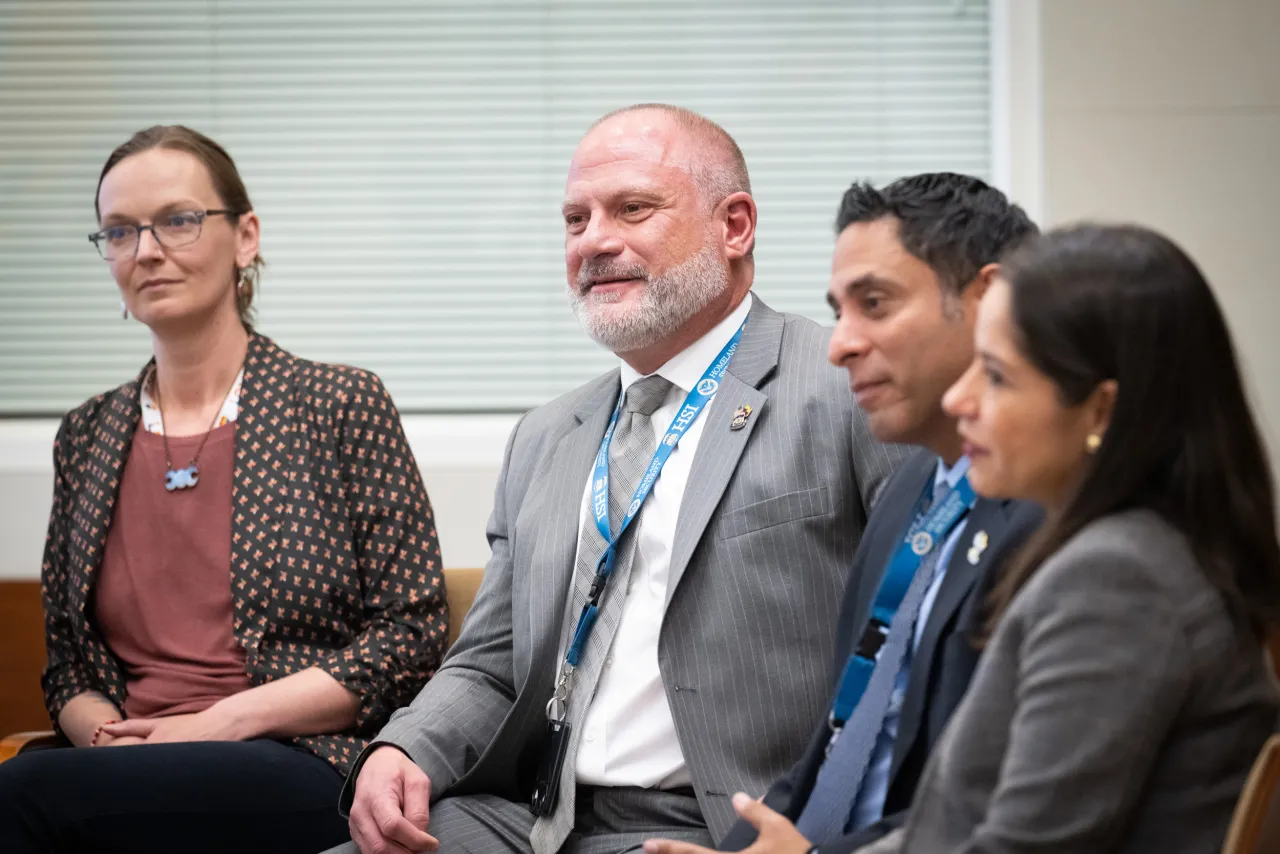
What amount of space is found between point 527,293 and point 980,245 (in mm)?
2528

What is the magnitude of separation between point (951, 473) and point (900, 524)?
0.12 m

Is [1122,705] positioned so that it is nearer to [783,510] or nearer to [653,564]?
[783,510]

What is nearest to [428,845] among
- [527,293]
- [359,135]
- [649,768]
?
[649,768]

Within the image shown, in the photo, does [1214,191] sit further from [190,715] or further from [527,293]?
[190,715]

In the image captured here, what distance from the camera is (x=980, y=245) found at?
5.74 ft

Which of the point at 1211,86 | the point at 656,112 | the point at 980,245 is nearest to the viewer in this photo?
the point at 980,245

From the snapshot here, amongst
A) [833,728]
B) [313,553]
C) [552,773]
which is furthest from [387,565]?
[833,728]

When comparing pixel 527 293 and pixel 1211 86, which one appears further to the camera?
pixel 527 293

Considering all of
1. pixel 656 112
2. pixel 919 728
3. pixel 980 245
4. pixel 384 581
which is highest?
pixel 656 112

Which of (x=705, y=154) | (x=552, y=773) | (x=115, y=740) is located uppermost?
(x=705, y=154)

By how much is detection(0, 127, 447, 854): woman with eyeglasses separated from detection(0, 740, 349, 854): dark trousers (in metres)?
0.01

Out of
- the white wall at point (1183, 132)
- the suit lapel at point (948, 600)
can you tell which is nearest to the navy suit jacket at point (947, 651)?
the suit lapel at point (948, 600)

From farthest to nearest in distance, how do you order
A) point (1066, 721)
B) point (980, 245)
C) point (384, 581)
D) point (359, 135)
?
point (359, 135)
point (384, 581)
point (980, 245)
point (1066, 721)

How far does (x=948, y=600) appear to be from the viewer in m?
1.57
